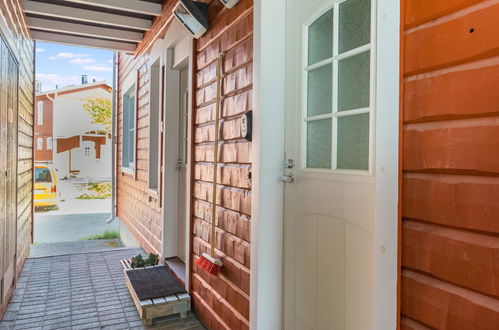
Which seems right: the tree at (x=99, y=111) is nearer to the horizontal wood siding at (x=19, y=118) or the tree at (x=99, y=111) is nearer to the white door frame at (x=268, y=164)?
the horizontal wood siding at (x=19, y=118)

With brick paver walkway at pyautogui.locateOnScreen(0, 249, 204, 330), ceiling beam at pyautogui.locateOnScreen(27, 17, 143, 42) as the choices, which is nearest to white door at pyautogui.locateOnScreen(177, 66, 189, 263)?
brick paver walkway at pyautogui.locateOnScreen(0, 249, 204, 330)

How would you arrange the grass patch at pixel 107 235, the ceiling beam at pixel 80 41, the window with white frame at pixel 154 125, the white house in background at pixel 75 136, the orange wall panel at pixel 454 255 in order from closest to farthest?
the orange wall panel at pixel 454 255
the window with white frame at pixel 154 125
the ceiling beam at pixel 80 41
the grass patch at pixel 107 235
the white house in background at pixel 75 136

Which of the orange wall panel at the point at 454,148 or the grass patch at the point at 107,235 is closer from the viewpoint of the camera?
the orange wall panel at the point at 454,148

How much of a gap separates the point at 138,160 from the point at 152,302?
260 cm

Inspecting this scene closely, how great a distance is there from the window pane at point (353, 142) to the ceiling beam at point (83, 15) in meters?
3.52

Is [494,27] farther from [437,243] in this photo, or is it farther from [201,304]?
[201,304]

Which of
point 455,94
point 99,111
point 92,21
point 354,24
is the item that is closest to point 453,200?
point 455,94

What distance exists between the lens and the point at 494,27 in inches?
32.7

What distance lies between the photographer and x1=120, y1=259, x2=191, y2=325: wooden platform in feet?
8.26

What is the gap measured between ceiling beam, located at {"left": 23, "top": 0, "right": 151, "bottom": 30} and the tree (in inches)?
134

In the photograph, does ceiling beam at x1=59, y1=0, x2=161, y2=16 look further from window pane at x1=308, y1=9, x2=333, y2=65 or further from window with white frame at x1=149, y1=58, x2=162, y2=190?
window pane at x1=308, y1=9, x2=333, y2=65

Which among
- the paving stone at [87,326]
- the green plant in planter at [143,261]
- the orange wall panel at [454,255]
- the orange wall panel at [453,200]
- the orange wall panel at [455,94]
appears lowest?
the paving stone at [87,326]

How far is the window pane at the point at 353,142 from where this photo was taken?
1.37 metres

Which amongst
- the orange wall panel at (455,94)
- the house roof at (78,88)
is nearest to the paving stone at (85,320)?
the orange wall panel at (455,94)
